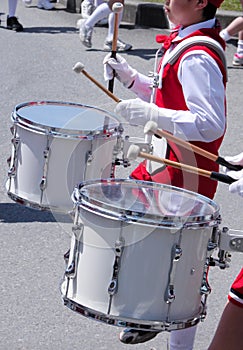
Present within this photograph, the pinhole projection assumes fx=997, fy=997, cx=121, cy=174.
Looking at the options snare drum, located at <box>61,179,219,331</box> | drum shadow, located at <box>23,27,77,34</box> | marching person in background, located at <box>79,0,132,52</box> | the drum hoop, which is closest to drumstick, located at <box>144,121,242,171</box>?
snare drum, located at <box>61,179,219,331</box>

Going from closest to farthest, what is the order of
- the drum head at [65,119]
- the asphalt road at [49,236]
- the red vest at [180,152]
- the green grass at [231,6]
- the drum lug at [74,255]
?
the drum lug at [74,255], the red vest at [180,152], the drum head at [65,119], the asphalt road at [49,236], the green grass at [231,6]

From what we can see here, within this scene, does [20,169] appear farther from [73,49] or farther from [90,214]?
[73,49]

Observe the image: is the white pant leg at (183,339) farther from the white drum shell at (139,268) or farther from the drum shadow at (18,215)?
the drum shadow at (18,215)

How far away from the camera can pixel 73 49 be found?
1016 centimetres

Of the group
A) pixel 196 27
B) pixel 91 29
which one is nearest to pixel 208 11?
pixel 196 27

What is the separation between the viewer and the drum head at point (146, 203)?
3.00 metres

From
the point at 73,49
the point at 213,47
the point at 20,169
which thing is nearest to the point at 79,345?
the point at 20,169

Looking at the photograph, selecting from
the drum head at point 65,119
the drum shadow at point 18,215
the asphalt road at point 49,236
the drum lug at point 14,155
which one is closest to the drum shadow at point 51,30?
the asphalt road at point 49,236

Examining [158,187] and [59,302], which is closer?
[158,187]

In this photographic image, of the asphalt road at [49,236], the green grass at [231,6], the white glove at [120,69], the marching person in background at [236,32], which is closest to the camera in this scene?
the white glove at [120,69]

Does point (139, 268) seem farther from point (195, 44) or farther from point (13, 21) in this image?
point (13, 21)

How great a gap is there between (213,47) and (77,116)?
786 mm

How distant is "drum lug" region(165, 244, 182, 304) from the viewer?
3.01 metres

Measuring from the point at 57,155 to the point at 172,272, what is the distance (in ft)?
3.12
